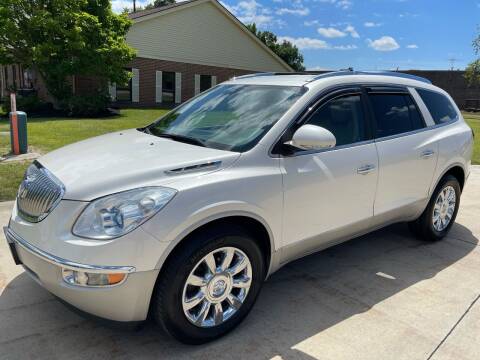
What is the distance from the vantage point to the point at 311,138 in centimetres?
312

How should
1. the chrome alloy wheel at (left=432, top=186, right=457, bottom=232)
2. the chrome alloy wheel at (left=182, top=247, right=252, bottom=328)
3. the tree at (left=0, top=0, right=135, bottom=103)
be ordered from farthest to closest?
the tree at (left=0, top=0, right=135, bottom=103), the chrome alloy wheel at (left=432, top=186, right=457, bottom=232), the chrome alloy wheel at (left=182, top=247, right=252, bottom=328)

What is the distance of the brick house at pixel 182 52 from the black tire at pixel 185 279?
2168 centimetres

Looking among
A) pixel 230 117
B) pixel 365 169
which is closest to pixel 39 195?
pixel 230 117

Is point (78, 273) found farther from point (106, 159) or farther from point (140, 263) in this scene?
point (106, 159)

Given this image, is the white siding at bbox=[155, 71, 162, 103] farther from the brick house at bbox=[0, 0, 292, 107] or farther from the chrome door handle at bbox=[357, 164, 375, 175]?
the chrome door handle at bbox=[357, 164, 375, 175]

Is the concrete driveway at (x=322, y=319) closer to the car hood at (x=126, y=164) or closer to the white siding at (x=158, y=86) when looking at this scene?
the car hood at (x=126, y=164)

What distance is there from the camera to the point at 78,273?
2.51m

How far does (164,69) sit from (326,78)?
24.6 meters

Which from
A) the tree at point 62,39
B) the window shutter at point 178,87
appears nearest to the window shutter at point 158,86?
the window shutter at point 178,87

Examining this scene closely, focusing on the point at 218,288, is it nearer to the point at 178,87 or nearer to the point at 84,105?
the point at 84,105

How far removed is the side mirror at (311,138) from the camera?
3127 millimetres

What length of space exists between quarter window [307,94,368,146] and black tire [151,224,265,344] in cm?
115

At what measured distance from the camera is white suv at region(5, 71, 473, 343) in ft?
8.38

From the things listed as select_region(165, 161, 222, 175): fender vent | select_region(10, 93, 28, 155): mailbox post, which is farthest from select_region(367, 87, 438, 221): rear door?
select_region(10, 93, 28, 155): mailbox post
